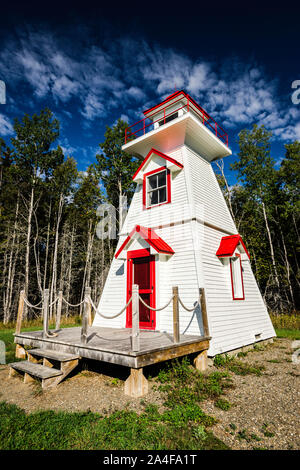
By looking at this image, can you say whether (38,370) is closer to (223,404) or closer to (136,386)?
(136,386)

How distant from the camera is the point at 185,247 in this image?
811cm

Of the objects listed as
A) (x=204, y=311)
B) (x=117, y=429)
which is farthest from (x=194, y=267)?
(x=117, y=429)

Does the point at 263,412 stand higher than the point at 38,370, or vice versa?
the point at 38,370

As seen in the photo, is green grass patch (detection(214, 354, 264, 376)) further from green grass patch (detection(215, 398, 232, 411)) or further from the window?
the window

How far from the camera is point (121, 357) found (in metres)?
4.87

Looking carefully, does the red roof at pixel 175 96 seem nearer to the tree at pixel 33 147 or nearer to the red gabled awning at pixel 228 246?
the red gabled awning at pixel 228 246

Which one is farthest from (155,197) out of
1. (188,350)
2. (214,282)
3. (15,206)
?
(15,206)

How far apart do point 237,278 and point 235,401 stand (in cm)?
495

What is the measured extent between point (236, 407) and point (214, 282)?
12.7 ft

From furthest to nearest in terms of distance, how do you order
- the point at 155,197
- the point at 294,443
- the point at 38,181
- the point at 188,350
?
the point at 38,181
the point at 155,197
the point at 188,350
the point at 294,443

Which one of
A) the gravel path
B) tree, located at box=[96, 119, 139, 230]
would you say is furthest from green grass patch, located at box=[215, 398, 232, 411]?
tree, located at box=[96, 119, 139, 230]

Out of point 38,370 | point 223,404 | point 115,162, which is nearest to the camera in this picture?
point 223,404

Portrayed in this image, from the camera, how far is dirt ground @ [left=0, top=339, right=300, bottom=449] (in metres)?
3.57
